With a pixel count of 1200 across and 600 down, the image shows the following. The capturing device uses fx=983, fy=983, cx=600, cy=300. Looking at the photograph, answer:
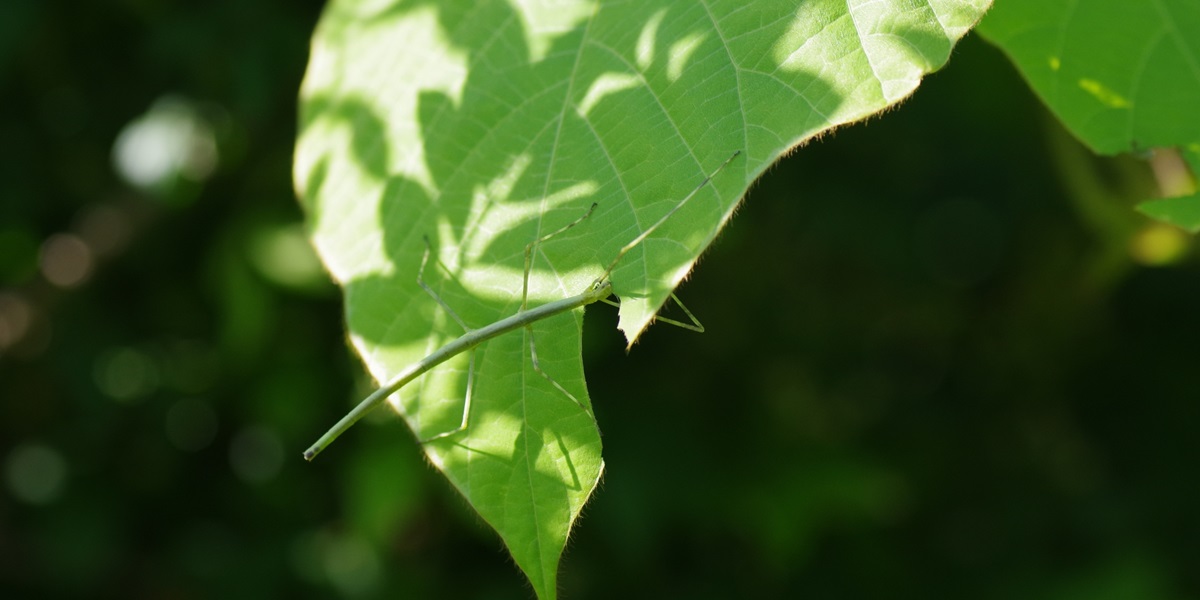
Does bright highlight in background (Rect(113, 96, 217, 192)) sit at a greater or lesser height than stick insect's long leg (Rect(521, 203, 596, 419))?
lesser

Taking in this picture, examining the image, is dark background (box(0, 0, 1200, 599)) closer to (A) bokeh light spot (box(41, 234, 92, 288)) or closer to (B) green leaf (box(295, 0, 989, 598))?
(A) bokeh light spot (box(41, 234, 92, 288))

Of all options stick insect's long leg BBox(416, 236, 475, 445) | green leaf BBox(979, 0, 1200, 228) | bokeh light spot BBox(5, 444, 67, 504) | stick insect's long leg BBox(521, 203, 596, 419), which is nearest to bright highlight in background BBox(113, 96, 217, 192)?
bokeh light spot BBox(5, 444, 67, 504)

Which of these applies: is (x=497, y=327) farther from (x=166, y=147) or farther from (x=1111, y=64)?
(x=166, y=147)

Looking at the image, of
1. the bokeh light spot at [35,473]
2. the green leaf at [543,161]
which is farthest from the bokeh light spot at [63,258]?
the green leaf at [543,161]

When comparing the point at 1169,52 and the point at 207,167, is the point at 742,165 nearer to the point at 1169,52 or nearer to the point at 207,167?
the point at 1169,52

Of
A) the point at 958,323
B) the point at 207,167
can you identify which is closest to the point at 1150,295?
the point at 958,323

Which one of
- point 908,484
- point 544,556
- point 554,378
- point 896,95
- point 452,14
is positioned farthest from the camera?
point 908,484

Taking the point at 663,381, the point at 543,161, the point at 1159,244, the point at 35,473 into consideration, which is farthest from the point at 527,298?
the point at 35,473

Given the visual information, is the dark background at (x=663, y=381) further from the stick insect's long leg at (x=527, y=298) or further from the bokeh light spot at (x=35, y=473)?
the stick insect's long leg at (x=527, y=298)
